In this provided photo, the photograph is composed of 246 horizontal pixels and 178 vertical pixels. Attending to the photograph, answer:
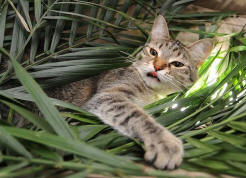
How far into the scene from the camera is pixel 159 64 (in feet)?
5.04

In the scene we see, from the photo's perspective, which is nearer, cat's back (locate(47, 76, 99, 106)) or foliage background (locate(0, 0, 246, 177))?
foliage background (locate(0, 0, 246, 177))

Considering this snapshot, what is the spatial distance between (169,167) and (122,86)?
74 cm

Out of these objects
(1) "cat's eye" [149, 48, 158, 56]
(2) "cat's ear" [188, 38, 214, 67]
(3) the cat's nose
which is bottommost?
(3) the cat's nose

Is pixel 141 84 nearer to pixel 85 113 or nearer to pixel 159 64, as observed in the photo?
pixel 159 64

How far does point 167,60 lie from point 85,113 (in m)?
0.71

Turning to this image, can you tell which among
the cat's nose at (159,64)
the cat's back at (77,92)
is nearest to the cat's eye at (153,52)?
the cat's nose at (159,64)

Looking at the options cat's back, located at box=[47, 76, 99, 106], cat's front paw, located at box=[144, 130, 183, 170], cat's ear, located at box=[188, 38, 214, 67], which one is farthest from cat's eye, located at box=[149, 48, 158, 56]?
cat's front paw, located at box=[144, 130, 183, 170]

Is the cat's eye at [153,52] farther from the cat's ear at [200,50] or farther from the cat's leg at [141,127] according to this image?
the cat's leg at [141,127]

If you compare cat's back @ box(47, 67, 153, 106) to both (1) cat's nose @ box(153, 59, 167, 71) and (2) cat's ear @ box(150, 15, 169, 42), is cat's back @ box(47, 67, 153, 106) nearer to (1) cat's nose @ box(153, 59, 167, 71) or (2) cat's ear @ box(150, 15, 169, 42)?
(1) cat's nose @ box(153, 59, 167, 71)

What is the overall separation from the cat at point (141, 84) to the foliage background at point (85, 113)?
0.07 meters

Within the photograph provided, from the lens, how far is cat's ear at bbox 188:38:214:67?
163 cm

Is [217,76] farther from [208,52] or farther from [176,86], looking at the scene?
[176,86]

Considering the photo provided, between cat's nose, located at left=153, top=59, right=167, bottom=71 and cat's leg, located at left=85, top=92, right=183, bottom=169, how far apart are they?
305 mm

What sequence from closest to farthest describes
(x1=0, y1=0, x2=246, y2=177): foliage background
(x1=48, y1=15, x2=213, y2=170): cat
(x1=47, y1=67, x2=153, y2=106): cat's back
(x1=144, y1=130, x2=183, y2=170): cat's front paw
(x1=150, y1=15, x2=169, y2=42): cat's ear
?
(x1=0, y1=0, x2=246, y2=177): foliage background
(x1=144, y1=130, x2=183, y2=170): cat's front paw
(x1=48, y1=15, x2=213, y2=170): cat
(x1=47, y1=67, x2=153, y2=106): cat's back
(x1=150, y1=15, x2=169, y2=42): cat's ear
